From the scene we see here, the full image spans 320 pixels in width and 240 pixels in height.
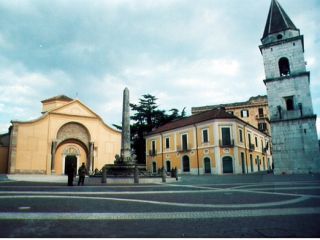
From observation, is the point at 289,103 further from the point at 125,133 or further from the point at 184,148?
the point at 125,133

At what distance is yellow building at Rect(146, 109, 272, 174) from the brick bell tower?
7.48 m

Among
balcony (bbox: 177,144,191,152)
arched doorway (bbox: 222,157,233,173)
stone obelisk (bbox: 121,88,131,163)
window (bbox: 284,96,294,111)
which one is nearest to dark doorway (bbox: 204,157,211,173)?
arched doorway (bbox: 222,157,233,173)

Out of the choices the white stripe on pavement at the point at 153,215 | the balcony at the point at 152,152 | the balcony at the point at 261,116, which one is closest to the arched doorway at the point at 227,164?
the balcony at the point at 152,152

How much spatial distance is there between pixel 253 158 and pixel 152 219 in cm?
3592

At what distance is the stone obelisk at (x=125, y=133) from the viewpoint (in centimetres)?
1773

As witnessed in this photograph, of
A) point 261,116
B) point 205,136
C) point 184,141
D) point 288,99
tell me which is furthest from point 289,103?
point 261,116

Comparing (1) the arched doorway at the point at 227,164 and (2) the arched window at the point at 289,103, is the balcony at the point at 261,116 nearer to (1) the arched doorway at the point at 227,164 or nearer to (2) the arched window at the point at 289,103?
(1) the arched doorway at the point at 227,164

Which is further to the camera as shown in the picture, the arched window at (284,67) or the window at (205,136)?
the window at (205,136)

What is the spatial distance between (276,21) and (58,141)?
3024cm

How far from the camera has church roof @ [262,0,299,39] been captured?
26.1 meters

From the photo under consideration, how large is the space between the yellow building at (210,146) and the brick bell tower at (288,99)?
7.48 meters

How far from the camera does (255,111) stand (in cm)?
5259

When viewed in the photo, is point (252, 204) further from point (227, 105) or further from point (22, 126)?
point (227, 105)

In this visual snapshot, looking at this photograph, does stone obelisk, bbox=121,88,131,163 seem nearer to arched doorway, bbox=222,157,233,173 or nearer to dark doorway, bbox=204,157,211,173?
dark doorway, bbox=204,157,211,173
